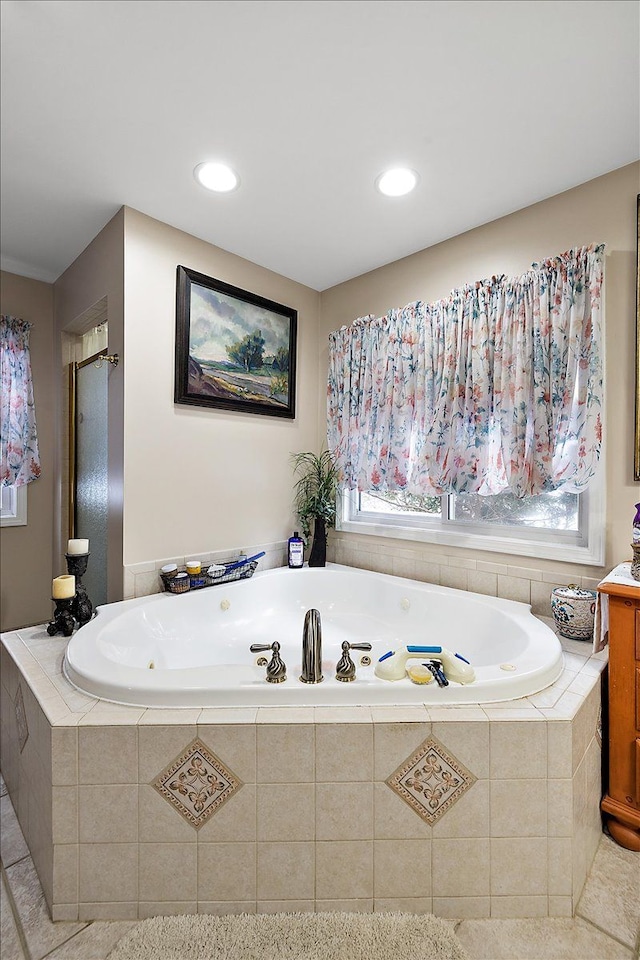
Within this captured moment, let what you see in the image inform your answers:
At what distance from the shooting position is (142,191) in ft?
6.61

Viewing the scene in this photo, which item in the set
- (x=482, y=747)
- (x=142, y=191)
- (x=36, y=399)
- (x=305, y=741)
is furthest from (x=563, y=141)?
(x=36, y=399)

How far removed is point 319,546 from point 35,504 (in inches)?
72.0

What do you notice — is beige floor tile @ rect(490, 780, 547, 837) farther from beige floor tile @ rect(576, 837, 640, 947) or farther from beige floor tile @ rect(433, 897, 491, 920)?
beige floor tile @ rect(576, 837, 640, 947)

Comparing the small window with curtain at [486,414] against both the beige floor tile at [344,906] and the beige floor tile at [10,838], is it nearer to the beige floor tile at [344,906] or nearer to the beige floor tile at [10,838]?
the beige floor tile at [344,906]

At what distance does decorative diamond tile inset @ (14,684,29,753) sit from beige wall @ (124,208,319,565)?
28.0 inches

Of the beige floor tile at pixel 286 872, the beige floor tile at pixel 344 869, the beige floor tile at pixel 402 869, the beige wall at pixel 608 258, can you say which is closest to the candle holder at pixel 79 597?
the beige floor tile at pixel 286 872

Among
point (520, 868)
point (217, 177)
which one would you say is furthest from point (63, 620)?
point (217, 177)

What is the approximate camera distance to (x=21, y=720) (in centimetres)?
158

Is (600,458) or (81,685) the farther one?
(600,458)

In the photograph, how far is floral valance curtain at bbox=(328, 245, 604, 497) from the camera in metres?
1.93

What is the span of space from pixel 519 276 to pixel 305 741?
212 cm

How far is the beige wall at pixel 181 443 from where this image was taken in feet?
7.16

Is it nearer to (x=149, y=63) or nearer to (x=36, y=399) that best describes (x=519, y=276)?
(x=149, y=63)

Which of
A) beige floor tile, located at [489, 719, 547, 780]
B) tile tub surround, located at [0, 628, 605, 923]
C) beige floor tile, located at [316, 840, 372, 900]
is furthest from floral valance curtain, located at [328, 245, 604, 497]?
beige floor tile, located at [316, 840, 372, 900]
